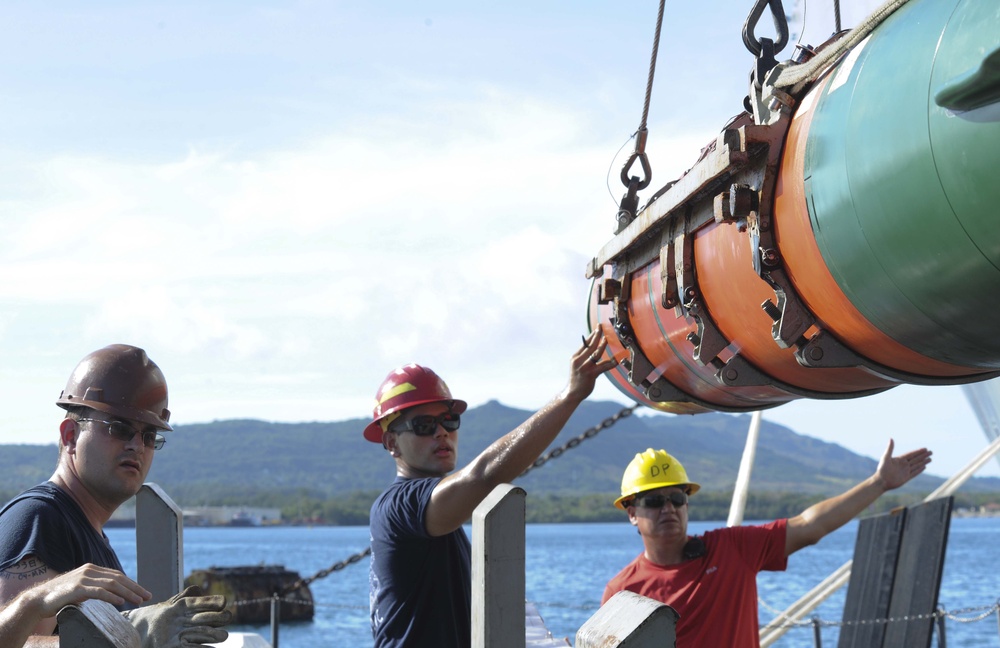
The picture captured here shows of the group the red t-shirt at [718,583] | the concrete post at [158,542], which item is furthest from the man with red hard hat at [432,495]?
the red t-shirt at [718,583]

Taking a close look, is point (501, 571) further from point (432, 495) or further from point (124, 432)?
point (124, 432)

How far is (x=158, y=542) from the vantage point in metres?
3.55

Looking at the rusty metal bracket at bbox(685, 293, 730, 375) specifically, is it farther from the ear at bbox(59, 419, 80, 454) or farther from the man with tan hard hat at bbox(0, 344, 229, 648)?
the ear at bbox(59, 419, 80, 454)

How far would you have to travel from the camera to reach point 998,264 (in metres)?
2.11

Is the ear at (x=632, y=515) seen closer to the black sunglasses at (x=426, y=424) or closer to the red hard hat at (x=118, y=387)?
the black sunglasses at (x=426, y=424)

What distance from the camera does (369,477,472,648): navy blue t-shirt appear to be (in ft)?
12.0

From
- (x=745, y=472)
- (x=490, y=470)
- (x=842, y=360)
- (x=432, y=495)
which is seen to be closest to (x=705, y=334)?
(x=842, y=360)

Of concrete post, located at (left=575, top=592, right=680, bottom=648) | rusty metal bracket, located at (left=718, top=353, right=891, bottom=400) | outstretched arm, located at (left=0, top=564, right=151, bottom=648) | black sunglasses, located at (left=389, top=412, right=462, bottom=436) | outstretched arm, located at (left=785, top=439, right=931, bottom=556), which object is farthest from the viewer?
outstretched arm, located at (left=785, top=439, right=931, bottom=556)

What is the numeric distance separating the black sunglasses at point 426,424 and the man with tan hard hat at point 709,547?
112 centimetres

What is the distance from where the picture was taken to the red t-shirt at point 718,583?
4.61 meters

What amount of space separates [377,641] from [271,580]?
41.2 m

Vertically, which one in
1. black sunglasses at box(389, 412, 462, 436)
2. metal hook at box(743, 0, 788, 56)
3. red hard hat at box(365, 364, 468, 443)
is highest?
metal hook at box(743, 0, 788, 56)

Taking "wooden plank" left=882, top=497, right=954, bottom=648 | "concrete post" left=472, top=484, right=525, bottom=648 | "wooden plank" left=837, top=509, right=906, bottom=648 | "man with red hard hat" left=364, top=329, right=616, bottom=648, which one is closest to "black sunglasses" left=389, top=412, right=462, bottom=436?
"man with red hard hat" left=364, top=329, right=616, bottom=648

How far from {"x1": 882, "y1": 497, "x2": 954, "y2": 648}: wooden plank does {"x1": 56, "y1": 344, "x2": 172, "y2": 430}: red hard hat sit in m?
6.27
